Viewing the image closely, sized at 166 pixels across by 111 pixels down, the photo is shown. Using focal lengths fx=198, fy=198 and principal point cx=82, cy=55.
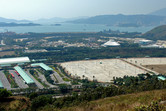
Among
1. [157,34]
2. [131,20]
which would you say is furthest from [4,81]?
[131,20]

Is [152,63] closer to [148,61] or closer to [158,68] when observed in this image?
[148,61]

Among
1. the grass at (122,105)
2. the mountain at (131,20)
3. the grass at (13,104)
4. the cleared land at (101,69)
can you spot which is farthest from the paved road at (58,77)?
the mountain at (131,20)

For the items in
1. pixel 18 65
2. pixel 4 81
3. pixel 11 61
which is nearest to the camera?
pixel 4 81

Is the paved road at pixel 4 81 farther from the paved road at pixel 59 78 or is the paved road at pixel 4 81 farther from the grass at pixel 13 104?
the grass at pixel 13 104

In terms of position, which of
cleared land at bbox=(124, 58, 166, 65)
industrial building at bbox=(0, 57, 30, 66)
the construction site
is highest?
industrial building at bbox=(0, 57, 30, 66)

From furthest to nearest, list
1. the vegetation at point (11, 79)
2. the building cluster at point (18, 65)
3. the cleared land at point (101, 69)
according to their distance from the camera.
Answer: the cleared land at point (101, 69)
the building cluster at point (18, 65)
the vegetation at point (11, 79)

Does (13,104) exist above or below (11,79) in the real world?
above

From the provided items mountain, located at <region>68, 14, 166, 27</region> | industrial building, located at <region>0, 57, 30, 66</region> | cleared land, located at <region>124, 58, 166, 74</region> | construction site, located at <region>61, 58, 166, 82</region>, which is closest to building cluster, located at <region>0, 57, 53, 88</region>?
industrial building, located at <region>0, 57, 30, 66</region>

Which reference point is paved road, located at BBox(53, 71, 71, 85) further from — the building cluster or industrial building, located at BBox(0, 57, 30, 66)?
industrial building, located at BBox(0, 57, 30, 66)
